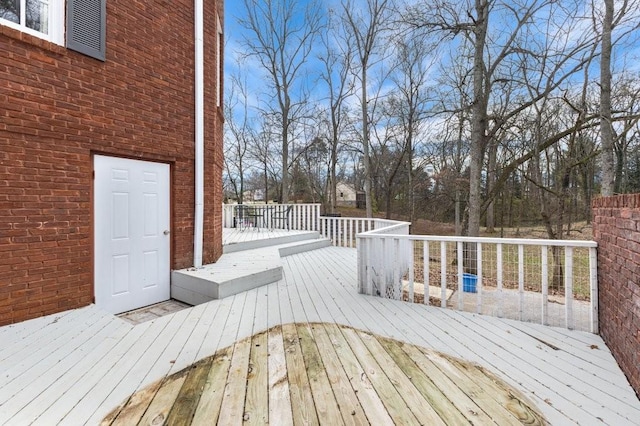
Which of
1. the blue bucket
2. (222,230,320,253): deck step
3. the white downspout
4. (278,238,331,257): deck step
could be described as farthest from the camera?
(278,238,331,257): deck step

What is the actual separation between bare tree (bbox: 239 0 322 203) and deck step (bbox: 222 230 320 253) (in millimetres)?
6100

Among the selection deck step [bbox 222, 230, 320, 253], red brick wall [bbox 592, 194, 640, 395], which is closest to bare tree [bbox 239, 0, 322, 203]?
deck step [bbox 222, 230, 320, 253]

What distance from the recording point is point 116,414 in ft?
5.66

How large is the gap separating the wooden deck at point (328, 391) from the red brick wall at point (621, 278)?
922 millimetres

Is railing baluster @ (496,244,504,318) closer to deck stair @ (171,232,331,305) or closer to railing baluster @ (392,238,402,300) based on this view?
railing baluster @ (392,238,402,300)

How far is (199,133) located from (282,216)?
5.36 m

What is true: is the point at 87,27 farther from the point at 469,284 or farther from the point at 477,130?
the point at 477,130

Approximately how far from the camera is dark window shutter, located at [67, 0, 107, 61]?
3243mm

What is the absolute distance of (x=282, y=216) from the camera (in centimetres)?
982

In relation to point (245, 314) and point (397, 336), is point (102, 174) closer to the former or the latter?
point (245, 314)

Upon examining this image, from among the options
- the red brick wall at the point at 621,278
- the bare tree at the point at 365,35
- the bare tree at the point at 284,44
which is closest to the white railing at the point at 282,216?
the bare tree at the point at 365,35

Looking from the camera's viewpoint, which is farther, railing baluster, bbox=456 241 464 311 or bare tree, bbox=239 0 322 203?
bare tree, bbox=239 0 322 203

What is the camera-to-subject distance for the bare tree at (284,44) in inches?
507

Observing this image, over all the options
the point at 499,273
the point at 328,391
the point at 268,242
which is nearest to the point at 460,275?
the point at 499,273
